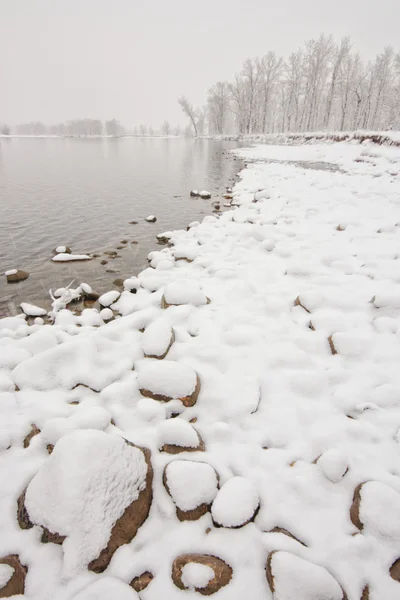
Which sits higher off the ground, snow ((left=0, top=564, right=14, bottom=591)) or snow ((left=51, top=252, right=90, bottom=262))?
snow ((left=51, top=252, right=90, bottom=262))

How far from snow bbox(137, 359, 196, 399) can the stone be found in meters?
1.04

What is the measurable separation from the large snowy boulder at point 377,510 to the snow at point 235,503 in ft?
1.82

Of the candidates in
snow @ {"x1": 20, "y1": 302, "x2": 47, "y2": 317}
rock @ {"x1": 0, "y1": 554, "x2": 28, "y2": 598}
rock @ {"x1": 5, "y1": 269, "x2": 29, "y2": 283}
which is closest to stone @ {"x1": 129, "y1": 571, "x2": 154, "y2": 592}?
rock @ {"x1": 0, "y1": 554, "x2": 28, "y2": 598}

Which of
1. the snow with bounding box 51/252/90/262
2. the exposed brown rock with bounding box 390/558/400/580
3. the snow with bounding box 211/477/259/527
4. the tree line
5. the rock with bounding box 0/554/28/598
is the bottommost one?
the rock with bounding box 0/554/28/598

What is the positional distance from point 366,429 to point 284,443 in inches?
23.3

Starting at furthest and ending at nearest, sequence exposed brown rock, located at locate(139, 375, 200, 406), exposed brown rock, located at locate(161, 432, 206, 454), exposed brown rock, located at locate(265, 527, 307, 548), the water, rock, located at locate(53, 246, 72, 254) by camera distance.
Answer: rock, located at locate(53, 246, 72, 254), the water, exposed brown rock, located at locate(139, 375, 200, 406), exposed brown rock, located at locate(161, 432, 206, 454), exposed brown rock, located at locate(265, 527, 307, 548)

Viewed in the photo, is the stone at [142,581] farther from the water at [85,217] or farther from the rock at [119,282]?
the rock at [119,282]

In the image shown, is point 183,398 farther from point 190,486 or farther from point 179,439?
point 190,486

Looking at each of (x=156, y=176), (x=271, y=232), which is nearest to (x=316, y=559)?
(x=271, y=232)

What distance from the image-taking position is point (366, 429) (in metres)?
1.98

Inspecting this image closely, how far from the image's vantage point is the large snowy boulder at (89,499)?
1.41 m

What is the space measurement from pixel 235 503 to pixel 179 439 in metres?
0.52

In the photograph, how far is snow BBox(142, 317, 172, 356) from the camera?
276cm

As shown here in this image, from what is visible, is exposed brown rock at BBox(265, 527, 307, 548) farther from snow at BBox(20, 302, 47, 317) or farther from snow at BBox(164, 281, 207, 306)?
snow at BBox(20, 302, 47, 317)
